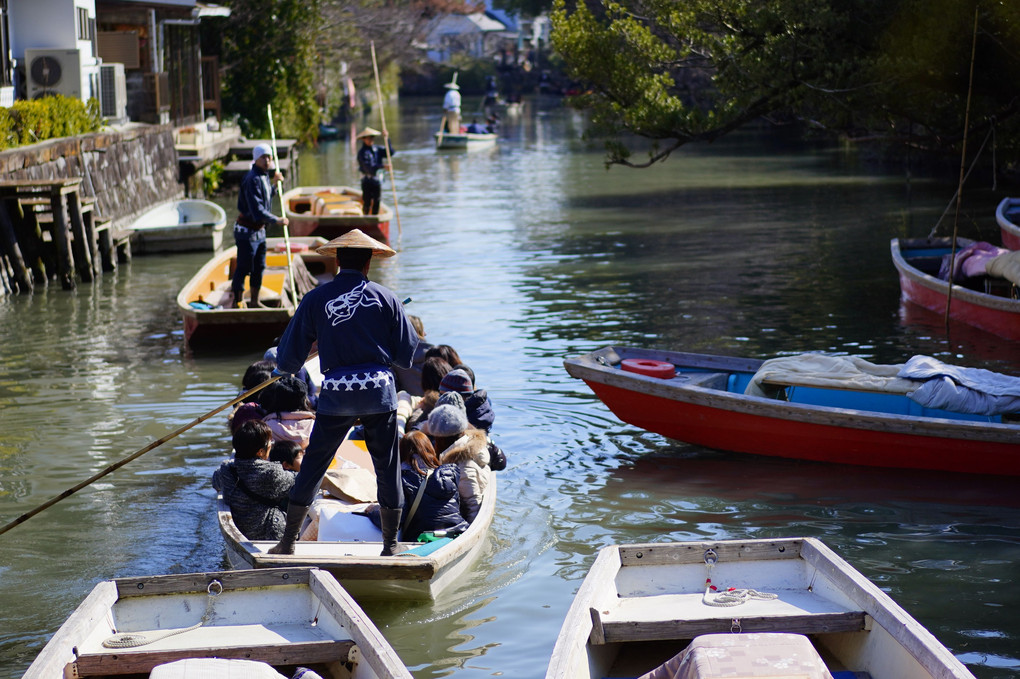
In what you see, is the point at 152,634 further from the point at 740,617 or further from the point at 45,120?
the point at 45,120

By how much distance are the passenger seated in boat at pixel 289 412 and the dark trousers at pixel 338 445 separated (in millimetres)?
1594

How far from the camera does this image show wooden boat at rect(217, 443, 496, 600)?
6242 mm

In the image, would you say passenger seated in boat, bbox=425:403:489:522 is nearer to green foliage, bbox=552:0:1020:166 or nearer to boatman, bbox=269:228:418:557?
boatman, bbox=269:228:418:557

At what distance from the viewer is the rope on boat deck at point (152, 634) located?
508cm

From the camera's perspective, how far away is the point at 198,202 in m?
22.0

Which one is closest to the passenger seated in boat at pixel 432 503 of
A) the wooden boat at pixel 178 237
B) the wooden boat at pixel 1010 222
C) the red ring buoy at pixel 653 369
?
the red ring buoy at pixel 653 369

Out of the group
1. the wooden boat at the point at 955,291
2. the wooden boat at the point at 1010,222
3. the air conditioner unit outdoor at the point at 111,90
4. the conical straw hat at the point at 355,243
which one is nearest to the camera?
the conical straw hat at the point at 355,243

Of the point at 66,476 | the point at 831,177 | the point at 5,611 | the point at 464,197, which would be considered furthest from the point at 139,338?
the point at 831,177

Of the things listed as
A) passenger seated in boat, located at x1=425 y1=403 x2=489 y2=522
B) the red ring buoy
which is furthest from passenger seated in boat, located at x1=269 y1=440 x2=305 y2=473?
the red ring buoy

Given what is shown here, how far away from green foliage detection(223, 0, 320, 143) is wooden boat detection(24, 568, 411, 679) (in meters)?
30.8

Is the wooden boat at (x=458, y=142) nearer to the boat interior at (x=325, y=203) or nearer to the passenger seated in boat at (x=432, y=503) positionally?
the boat interior at (x=325, y=203)

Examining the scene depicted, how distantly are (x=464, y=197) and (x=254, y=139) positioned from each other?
10672mm

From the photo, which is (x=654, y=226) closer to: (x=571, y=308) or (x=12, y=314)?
(x=571, y=308)

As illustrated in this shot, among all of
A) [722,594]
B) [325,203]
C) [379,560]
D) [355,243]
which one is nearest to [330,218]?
[325,203]
